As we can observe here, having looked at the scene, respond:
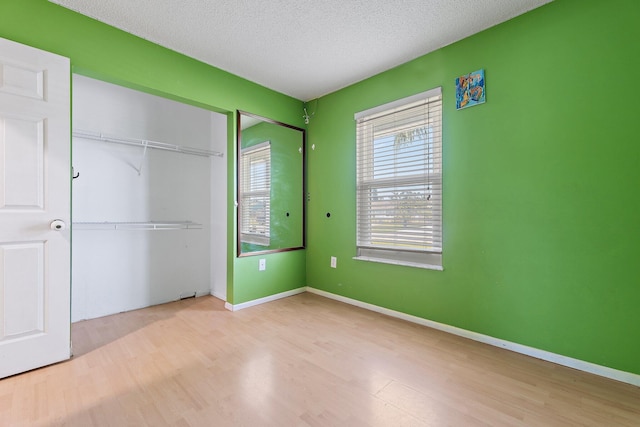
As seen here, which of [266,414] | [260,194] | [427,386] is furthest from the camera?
[260,194]

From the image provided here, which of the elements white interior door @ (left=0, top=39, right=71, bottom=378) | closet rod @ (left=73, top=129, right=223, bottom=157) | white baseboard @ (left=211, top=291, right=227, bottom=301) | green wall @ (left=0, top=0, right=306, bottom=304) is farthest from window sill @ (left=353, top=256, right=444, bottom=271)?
white interior door @ (left=0, top=39, right=71, bottom=378)

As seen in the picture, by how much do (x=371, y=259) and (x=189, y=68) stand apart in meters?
2.50

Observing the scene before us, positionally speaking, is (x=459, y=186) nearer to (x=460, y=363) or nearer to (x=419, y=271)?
(x=419, y=271)

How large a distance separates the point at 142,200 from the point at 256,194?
118 centimetres

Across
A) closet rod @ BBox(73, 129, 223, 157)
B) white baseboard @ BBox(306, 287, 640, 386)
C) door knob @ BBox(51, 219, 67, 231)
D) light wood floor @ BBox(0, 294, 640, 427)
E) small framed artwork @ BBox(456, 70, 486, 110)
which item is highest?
small framed artwork @ BBox(456, 70, 486, 110)

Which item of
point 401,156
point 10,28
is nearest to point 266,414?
point 401,156

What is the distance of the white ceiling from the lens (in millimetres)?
1977

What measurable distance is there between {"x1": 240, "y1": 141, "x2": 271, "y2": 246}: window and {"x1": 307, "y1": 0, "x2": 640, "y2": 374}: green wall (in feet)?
5.21

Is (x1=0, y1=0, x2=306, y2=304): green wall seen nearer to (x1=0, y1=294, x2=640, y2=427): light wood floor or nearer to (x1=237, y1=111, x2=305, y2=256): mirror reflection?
(x1=237, y1=111, x2=305, y2=256): mirror reflection

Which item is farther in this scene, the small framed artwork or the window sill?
the window sill

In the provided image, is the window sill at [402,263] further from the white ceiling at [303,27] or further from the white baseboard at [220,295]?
the white ceiling at [303,27]

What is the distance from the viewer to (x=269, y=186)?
11.0ft

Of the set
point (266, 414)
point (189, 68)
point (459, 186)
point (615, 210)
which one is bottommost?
point (266, 414)

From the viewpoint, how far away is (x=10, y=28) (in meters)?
1.81
